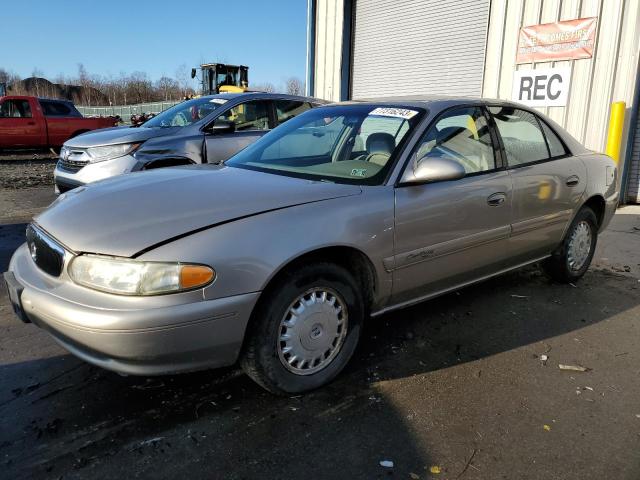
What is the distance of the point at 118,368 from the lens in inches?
92.7

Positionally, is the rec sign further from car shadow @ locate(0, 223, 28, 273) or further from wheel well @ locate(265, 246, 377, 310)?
car shadow @ locate(0, 223, 28, 273)

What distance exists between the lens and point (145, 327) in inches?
88.7

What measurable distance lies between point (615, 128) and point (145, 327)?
789cm

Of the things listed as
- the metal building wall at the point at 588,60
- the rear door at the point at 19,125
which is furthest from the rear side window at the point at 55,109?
the metal building wall at the point at 588,60

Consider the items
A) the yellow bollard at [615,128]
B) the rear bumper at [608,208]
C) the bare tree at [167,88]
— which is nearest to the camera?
the rear bumper at [608,208]

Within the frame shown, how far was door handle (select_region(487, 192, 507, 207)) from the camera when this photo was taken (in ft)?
11.7

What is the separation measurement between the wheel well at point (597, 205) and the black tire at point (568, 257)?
6cm

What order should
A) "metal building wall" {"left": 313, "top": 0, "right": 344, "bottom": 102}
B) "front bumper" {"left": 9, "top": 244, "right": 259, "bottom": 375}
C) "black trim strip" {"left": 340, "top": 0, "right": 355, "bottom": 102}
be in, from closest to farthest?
"front bumper" {"left": 9, "top": 244, "right": 259, "bottom": 375}
"black trim strip" {"left": 340, "top": 0, "right": 355, "bottom": 102}
"metal building wall" {"left": 313, "top": 0, "right": 344, "bottom": 102}

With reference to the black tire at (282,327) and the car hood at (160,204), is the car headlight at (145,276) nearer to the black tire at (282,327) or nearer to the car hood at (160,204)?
the car hood at (160,204)

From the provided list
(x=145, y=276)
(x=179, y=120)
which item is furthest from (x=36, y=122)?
(x=145, y=276)

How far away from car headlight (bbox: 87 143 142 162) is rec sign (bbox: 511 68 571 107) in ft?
21.4

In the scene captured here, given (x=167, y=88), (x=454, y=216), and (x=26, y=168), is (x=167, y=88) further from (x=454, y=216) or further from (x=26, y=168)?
(x=454, y=216)

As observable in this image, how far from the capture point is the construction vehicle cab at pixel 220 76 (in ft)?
81.6

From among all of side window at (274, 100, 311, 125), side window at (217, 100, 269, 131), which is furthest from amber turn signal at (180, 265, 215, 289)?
side window at (274, 100, 311, 125)
